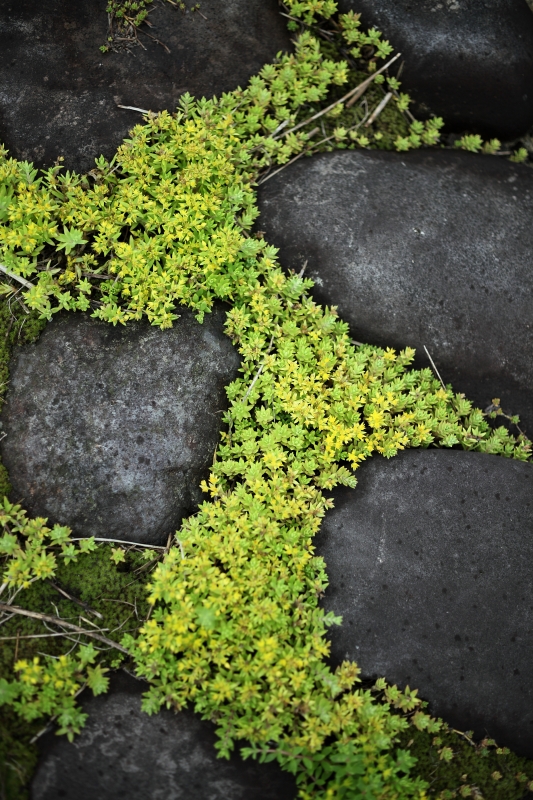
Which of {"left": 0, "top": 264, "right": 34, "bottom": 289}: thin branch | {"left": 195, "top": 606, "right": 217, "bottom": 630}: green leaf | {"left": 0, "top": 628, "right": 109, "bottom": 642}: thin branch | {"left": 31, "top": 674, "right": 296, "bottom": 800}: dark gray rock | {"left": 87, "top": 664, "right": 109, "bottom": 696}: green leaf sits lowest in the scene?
{"left": 31, "top": 674, "right": 296, "bottom": 800}: dark gray rock

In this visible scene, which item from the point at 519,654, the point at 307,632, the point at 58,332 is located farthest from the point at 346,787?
the point at 58,332

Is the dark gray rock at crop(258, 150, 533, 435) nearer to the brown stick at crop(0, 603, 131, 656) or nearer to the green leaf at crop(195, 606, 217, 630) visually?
the green leaf at crop(195, 606, 217, 630)

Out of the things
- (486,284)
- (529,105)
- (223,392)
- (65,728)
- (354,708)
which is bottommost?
(65,728)

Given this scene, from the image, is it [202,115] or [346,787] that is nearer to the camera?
[346,787]

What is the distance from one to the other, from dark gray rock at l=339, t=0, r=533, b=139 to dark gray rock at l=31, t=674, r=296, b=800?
14.4ft

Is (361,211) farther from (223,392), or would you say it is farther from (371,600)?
(371,600)

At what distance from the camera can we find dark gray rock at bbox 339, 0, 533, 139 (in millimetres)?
4199

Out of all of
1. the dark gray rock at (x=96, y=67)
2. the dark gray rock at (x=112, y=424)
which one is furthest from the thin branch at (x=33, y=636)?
the dark gray rock at (x=96, y=67)

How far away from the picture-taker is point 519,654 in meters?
3.17

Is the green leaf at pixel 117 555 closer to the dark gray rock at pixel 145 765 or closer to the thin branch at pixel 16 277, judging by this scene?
the dark gray rock at pixel 145 765

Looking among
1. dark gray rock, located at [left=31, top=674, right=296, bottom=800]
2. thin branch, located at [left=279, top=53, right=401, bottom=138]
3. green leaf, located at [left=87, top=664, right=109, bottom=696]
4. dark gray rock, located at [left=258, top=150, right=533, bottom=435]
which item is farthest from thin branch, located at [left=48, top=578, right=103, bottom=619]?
thin branch, located at [left=279, top=53, right=401, bottom=138]

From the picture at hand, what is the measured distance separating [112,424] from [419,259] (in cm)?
222

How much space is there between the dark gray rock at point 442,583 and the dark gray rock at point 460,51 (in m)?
2.73

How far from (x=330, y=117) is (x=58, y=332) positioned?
8.07 ft
